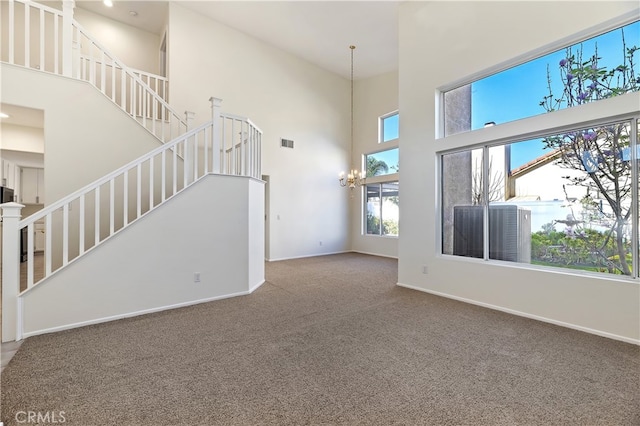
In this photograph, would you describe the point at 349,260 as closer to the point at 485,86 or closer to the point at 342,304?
the point at 342,304

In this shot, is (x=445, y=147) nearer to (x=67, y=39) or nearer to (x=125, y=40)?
(x=67, y=39)

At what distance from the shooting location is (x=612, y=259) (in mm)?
3012

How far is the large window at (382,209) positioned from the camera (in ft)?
27.2

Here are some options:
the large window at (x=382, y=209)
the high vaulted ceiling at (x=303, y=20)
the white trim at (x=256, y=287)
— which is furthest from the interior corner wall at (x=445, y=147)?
the large window at (x=382, y=209)

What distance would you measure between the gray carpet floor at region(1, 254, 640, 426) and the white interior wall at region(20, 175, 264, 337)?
0.78 ft

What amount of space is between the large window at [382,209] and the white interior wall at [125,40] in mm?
6776

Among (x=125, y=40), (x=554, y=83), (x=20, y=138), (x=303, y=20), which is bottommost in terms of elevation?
(x=20, y=138)

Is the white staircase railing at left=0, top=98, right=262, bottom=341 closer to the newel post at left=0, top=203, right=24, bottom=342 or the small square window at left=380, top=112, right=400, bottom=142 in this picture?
the newel post at left=0, top=203, right=24, bottom=342

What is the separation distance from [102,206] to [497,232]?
614cm

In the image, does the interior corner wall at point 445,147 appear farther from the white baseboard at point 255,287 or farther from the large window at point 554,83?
the white baseboard at point 255,287

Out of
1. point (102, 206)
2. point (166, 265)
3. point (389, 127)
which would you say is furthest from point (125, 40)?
point (389, 127)

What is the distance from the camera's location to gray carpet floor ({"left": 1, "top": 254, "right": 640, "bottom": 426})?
1760 mm

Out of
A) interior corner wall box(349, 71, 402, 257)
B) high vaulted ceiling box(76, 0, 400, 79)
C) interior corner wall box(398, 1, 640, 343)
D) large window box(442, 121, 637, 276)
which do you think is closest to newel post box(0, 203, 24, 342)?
interior corner wall box(398, 1, 640, 343)

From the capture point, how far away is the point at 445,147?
14.1 feet
